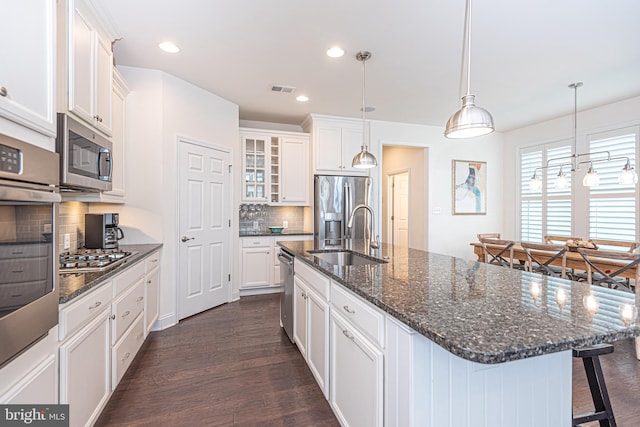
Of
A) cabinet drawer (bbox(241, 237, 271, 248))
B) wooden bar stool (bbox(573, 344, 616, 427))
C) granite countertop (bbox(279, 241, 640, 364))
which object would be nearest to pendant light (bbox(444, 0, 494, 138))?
granite countertop (bbox(279, 241, 640, 364))

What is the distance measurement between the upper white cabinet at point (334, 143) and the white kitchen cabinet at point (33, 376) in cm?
374

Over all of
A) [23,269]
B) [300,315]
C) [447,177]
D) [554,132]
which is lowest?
[300,315]

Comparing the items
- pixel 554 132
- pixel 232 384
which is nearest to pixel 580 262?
pixel 554 132

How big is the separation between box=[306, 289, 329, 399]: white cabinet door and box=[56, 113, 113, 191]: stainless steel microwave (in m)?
1.62

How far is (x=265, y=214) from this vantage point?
496 centimetres

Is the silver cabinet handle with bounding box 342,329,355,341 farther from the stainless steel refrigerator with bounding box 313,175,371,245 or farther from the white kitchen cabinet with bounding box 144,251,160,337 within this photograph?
the stainless steel refrigerator with bounding box 313,175,371,245

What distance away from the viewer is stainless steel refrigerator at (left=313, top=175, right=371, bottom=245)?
4.59 meters

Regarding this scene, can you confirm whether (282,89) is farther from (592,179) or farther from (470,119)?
(592,179)

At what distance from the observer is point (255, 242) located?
435 cm

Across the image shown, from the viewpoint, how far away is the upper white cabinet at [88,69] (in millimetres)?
1757

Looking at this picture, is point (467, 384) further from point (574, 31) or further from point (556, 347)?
point (574, 31)

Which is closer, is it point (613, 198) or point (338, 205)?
point (613, 198)

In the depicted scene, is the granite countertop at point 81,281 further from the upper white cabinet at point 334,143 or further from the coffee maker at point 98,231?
the upper white cabinet at point 334,143

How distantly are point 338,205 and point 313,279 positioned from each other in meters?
2.67
